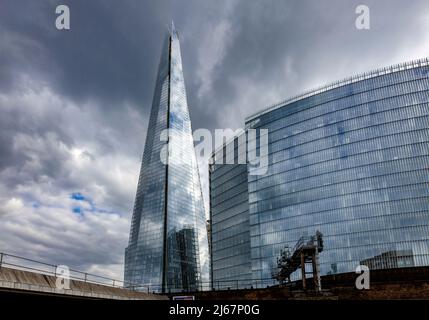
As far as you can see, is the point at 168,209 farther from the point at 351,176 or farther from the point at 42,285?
the point at 42,285

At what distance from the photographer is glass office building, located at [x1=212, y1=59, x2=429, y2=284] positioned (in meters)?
69.1

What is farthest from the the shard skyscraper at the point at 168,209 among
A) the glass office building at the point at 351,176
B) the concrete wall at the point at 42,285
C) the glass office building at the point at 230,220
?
the concrete wall at the point at 42,285

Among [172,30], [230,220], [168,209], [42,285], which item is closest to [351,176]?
[230,220]

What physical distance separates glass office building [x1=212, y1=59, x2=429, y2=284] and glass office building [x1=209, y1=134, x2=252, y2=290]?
13.9 feet

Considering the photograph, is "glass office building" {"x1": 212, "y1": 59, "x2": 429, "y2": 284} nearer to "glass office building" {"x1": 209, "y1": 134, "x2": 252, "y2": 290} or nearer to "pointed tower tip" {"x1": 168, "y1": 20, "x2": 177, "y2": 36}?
"glass office building" {"x1": 209, "y1": 134, "x2": 252, "y2": 290}

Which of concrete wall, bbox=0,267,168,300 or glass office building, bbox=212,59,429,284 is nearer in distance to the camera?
concrete wall, bbox=0,267,168,300

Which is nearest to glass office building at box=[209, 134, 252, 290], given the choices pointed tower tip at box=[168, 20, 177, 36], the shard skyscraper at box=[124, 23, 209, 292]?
the shard skyscraper at box=[124, 23, 209, 292]

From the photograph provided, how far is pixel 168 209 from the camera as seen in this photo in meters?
111

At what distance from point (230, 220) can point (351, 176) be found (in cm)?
3572

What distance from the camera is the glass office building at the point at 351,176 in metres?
69.1

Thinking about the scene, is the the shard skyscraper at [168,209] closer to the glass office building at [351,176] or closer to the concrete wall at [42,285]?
the glass office building at [351,176]

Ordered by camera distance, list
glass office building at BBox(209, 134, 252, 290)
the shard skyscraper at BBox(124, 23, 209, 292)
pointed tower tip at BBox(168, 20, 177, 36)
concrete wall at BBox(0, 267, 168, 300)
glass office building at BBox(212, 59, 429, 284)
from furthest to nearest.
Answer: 1. pointed tower tip at BBox(168, 20, 177, 36)
2. the shard skyscraper at BBox(124, 23, 209, 292)
3. glass office building at BBox(209, 134, 252, 290)
4. glass office building at BBox(212, 59, 429, 284)
5. concrete wall at BBox(0, 267, 168, 300)
